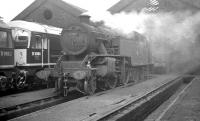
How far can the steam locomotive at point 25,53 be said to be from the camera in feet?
39.1

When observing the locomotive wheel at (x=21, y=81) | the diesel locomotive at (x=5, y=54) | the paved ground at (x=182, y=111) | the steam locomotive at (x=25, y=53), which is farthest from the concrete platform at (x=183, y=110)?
the locomotive wheel at (x=21, y=81)

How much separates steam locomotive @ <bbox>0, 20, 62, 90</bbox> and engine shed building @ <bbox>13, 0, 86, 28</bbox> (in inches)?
456

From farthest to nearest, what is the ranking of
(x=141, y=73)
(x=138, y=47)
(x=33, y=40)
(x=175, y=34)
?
(x=175, y=34)
(x=141, y=73)
(x=138, y=47)
(x=33, y=40)

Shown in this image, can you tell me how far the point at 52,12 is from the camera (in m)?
28.1

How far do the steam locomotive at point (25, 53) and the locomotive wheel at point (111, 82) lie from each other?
283 cm

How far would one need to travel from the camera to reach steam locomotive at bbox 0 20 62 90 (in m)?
11.9

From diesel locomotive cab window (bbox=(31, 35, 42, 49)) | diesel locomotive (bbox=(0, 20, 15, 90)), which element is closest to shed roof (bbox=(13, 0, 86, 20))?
diesel locomotive cab window (bbox=(31, 35, 42, 49))

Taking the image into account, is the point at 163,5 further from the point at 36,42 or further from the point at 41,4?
the point at 36,42

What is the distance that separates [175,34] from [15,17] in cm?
1538

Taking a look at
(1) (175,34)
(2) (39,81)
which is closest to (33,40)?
(2) (39,81)

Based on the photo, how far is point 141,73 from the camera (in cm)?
1898

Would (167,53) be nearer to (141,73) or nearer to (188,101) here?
(141,73)

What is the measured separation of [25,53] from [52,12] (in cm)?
1530

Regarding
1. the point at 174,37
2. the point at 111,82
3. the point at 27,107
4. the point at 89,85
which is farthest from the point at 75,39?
the point at 174,37
